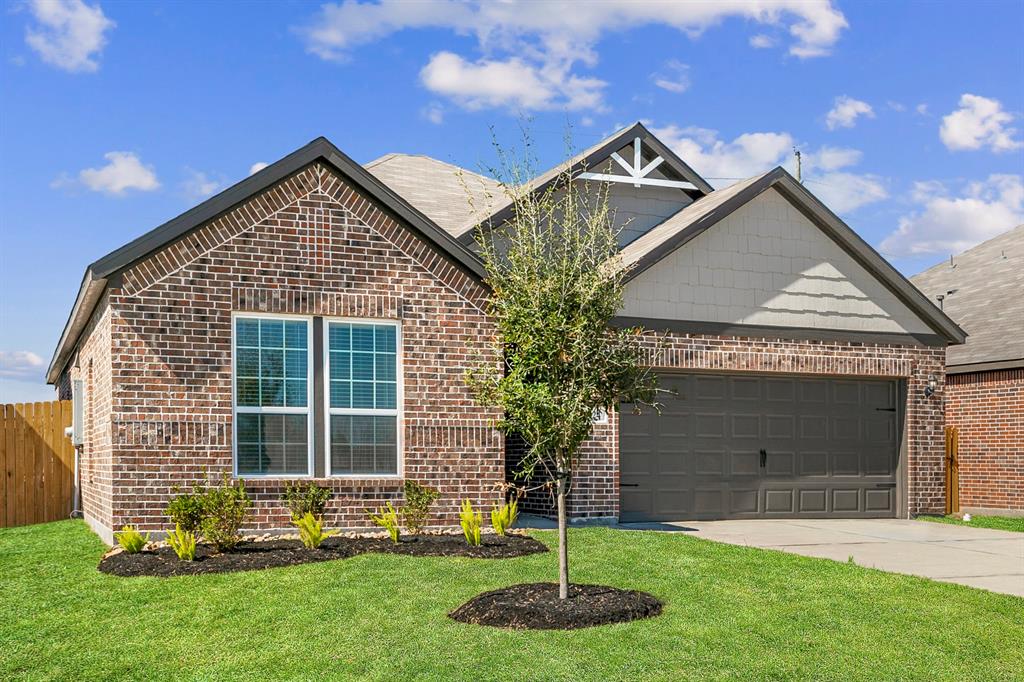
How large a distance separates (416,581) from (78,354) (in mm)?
10272

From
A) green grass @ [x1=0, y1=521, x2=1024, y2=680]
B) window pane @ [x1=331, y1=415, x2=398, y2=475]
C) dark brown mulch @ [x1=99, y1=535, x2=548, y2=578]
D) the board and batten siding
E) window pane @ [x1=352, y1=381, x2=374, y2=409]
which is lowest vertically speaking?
green grass @ [x1=0, y1=521, x2=1024, y2=680]

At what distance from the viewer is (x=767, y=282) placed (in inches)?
673

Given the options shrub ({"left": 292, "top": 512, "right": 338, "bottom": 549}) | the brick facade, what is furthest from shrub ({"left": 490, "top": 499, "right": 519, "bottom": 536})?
the brick facade

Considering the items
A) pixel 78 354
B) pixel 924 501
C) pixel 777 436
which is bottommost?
pixel 924 501

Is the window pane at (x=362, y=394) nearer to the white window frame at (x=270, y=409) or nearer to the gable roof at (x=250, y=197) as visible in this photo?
the white window frame at (x=270, y=409)

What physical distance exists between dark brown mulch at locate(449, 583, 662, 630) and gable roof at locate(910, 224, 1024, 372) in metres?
13.9

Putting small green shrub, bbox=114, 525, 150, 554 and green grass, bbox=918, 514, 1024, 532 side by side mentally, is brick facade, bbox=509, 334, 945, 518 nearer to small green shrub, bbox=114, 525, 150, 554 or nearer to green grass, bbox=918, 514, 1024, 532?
green grass, bbox=918, 514, 1024, 532

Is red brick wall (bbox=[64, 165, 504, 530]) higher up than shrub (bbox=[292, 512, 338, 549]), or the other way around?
red brick wall (bbox=[64, 165, 504, 530])

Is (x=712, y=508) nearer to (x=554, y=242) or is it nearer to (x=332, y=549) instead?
(x=332, y=549)

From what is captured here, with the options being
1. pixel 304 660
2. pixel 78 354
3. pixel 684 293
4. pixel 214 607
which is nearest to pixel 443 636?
pixel 304 660

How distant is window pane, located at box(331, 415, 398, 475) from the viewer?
13219 millimetres

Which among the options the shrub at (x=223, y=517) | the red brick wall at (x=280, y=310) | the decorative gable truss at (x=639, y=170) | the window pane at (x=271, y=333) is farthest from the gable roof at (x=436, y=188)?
the shrub at (x=223, y=517)

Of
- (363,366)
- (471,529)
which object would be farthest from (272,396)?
(471,529)

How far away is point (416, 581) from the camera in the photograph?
1002cm
